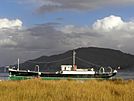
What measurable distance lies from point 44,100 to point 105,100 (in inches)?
116

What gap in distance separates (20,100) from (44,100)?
1114mm

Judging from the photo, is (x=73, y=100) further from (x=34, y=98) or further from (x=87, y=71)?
(x=87, y=71)

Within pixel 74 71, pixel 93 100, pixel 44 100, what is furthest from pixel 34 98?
pixel 74 71

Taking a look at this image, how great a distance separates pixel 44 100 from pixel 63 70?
66221 mm

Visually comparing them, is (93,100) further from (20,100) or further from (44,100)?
(20,100)

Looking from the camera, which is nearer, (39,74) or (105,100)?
(105,100)

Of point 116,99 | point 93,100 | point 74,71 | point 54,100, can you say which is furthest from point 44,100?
point 74,71

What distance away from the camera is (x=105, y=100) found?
1822 centimetres

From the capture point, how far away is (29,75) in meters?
86.4

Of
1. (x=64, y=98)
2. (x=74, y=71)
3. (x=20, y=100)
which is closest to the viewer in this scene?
(x=20, y=100)

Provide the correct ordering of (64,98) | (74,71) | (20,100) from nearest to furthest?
(20,100)
(64,98)
(74,71)

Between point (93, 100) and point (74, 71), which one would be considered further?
point (74, 71)

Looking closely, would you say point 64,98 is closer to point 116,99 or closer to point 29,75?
point 116,99

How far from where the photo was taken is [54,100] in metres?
17.9
